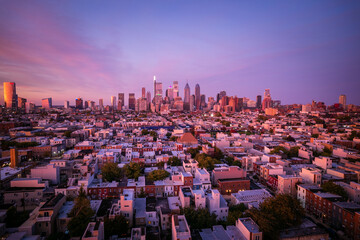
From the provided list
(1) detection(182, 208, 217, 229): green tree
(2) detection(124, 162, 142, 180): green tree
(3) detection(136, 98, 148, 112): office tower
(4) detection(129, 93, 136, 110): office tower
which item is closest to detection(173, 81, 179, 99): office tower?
(4) detection(129, 93, 136, 110): office tower

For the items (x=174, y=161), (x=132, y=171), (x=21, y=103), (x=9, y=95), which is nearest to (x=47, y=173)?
(x=132, y=171)

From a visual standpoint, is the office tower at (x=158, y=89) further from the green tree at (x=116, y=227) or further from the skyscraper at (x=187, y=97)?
the green tree at (x=116, y=227)

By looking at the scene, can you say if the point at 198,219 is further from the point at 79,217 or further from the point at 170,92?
the point at 170,92

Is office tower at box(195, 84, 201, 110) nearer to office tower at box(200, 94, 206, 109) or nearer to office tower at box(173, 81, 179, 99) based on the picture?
office tower at box(200, 94, 206, 109)

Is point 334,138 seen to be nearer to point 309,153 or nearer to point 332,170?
point 309,153

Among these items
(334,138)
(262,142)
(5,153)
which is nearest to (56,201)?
(5,153)

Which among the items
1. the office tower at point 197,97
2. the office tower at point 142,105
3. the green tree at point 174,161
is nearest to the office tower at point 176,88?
the office tower at point 197,97
